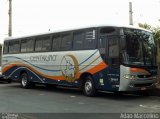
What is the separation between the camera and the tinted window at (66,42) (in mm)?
16386

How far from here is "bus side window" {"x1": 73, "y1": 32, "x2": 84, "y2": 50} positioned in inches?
614

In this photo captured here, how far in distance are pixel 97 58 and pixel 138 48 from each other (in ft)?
6.14

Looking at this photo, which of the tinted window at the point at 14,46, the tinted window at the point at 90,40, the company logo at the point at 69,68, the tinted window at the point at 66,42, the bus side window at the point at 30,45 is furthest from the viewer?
the tinted window at the point at 14,46

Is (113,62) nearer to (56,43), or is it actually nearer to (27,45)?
(56,43)

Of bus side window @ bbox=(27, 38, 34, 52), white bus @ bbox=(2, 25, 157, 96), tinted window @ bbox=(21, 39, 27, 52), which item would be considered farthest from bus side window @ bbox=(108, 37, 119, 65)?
tinted window @ bbox=(21, 39, 27, 52)

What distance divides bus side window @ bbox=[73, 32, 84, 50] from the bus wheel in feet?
5.21

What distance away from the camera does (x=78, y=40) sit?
51.9 ft

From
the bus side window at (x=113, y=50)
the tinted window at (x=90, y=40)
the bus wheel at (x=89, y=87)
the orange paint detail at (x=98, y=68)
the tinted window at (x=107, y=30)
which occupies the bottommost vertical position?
the bus wheel at (x=89, y=87)

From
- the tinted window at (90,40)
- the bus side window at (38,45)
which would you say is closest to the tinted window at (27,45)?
the bus side window at (38,45)

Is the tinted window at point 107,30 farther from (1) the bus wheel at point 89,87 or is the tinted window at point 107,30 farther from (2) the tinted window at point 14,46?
(2) the tinted window at point 14,46

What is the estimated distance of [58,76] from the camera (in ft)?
A: 56.7

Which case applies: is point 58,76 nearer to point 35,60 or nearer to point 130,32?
point 35,60

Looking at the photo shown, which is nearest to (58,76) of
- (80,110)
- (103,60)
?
(103,60)

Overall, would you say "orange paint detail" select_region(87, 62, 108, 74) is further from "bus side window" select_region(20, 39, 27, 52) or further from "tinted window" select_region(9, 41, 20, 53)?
"tinted window" select_region(9, 41, 20, 53)
